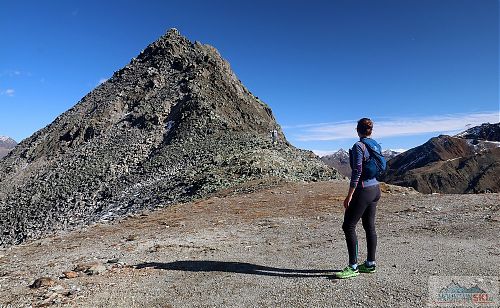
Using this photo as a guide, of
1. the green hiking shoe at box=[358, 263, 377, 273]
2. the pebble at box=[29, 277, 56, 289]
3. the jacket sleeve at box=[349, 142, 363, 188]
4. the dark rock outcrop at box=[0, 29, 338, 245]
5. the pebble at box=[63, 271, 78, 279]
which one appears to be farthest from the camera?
the dark rock outcrop at box=[0, 29, 338, 245]

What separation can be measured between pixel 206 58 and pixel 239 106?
1495 cm

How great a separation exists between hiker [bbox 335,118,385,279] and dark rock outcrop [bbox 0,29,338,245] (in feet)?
68.2

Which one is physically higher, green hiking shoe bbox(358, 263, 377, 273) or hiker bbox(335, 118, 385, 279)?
hiker bbox(335, 118, 385, 279)

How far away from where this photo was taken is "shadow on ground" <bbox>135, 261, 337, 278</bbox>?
9.34 m

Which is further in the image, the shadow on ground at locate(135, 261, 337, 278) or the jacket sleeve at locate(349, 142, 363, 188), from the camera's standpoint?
the shadow on ground at locate(135, 261, 337, 278)

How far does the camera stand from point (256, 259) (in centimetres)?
1116

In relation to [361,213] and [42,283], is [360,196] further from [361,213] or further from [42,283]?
[42,283]

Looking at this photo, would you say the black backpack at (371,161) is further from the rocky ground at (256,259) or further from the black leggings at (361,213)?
the rocky ground at (256,259)

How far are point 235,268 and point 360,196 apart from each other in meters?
3.91

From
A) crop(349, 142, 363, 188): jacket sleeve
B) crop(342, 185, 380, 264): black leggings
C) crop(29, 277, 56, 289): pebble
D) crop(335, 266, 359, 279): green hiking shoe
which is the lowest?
crop(29, 277, 56, 289): pebble
